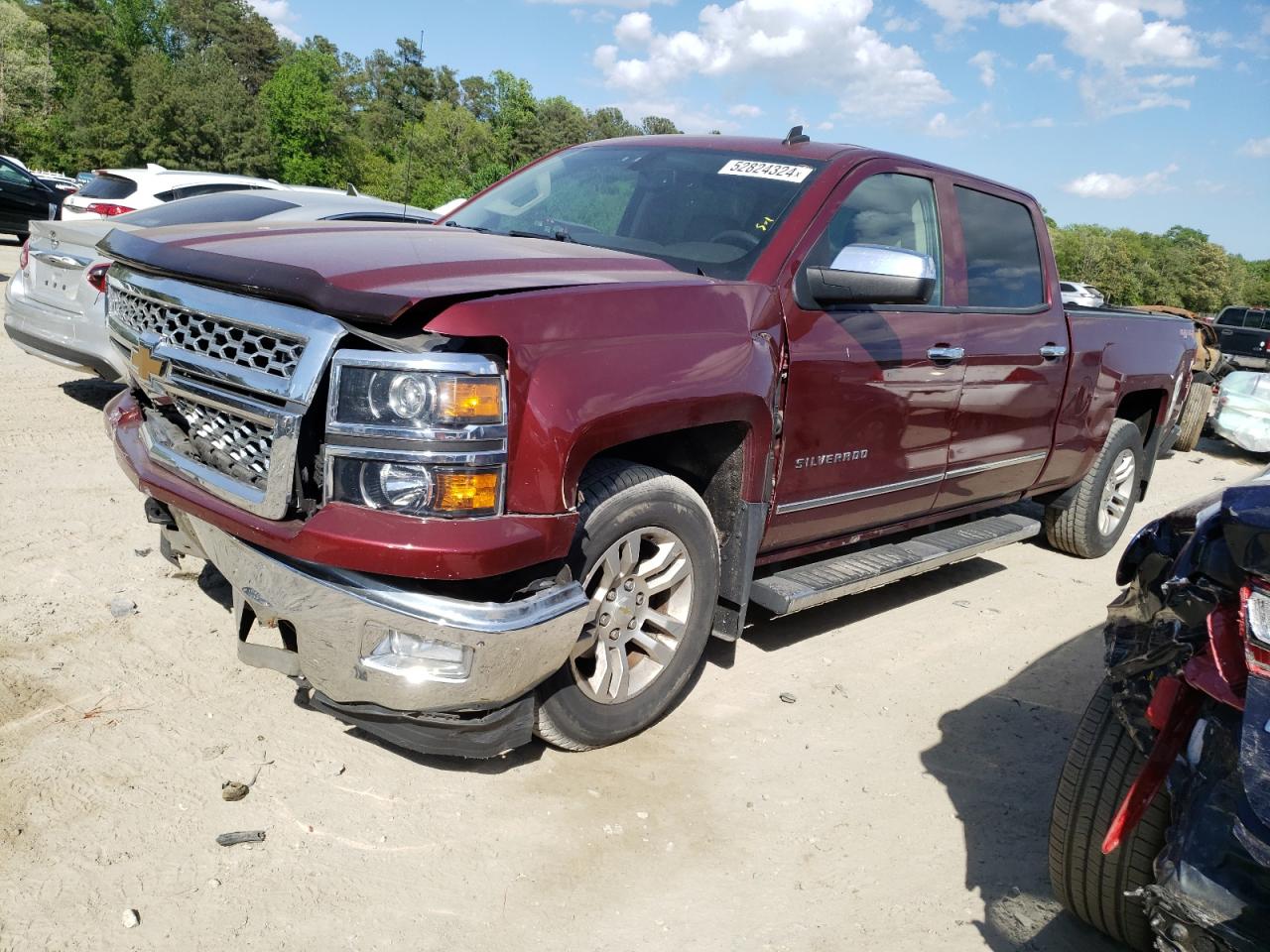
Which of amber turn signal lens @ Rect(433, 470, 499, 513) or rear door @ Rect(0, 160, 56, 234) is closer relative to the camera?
amber turn signal lens @ Rect(433, 470, 499, 513)

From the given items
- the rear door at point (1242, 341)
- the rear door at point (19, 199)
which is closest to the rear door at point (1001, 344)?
the rear door at point (1242, 341)

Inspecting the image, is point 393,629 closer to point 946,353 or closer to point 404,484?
point 404,484

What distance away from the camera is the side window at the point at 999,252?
4602mm

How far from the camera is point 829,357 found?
3.62m

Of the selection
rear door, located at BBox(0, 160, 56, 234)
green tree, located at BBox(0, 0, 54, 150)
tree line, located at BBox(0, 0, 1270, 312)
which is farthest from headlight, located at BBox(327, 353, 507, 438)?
green tree, located at BBox(0, 0, 54, 150)

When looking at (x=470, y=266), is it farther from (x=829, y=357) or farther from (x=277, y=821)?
(x=277, y=821)

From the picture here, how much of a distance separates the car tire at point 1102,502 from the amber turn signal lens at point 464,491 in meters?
4.58

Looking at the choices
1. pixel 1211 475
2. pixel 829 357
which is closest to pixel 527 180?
pixel 829 357

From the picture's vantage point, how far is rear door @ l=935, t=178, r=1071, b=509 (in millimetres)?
4480

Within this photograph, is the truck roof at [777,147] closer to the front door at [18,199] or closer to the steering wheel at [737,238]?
the steering wheel at [737,238]

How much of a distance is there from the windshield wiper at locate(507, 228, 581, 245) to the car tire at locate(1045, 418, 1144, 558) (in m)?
3.67

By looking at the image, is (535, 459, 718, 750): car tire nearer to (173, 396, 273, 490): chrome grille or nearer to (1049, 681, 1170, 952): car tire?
(173, 396, 273, 490): chrome grille

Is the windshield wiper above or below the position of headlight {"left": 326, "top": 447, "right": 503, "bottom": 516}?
above

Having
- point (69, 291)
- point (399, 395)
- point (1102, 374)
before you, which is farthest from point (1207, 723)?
point (69, 291)
